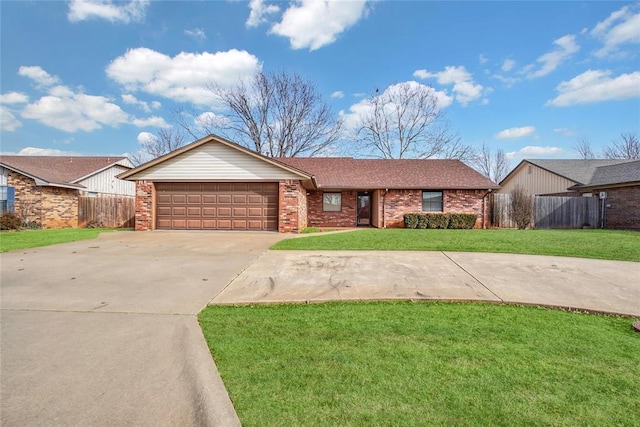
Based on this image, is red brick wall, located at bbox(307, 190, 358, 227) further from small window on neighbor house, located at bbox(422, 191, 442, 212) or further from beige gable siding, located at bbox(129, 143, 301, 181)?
beige gable siding, located at bbox(129, 143, 301, 181)

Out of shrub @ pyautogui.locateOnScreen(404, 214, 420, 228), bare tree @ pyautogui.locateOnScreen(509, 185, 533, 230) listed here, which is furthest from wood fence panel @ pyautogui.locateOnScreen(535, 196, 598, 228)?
shrub @ pyautogui.locateOnScreen(404, 214, 420, 228)

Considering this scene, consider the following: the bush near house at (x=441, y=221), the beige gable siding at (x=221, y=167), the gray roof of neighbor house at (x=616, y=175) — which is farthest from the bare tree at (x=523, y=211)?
the beige gable siding at (x=221, y=167)

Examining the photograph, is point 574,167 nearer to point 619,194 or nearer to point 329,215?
point 619,194

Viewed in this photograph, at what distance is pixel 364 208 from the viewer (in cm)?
2031

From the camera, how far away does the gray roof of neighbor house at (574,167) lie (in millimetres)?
21886

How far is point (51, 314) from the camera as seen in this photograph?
4180mm

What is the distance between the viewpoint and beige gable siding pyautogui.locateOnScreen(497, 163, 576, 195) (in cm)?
2288

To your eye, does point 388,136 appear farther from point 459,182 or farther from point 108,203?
point 108,203

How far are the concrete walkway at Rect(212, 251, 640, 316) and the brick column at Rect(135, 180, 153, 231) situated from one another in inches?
371

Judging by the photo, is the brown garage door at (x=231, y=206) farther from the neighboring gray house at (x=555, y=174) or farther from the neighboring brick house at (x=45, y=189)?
the neighboring gray house at (x=555, y=174)

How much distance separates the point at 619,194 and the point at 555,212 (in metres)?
3.66

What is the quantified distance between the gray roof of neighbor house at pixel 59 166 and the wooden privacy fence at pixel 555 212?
87.2 feet

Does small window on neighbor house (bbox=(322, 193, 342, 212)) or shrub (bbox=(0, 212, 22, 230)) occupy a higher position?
small window on neighbor house (bbox=(322, 193, 342, 212))

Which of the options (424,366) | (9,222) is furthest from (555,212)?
(9,222)
